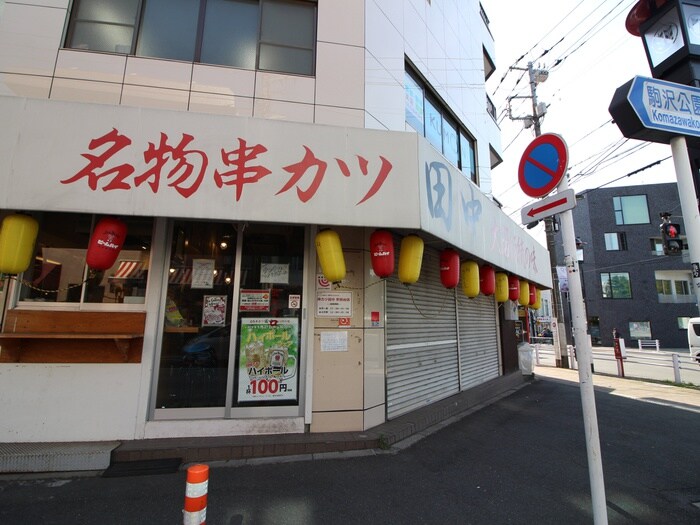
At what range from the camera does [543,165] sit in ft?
10.7

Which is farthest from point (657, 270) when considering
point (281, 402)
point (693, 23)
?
point (281, 402)

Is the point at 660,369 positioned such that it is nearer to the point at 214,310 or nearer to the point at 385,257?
the point at 385,257

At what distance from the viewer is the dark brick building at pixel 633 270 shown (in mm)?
27609

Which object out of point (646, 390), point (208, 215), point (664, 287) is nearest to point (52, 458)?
point (208, 215)

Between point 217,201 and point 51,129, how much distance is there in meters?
2.12

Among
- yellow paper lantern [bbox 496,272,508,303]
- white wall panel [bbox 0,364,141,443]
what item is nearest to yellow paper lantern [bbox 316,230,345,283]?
white wall panel [bbox 0,364,141,443]

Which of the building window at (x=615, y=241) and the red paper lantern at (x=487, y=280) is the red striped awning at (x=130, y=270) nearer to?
the red paper lantern at (x=487, y=280)

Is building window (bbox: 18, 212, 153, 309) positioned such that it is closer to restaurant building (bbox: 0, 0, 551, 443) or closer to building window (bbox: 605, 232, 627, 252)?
restaurant building (bbox: 0, 0, 551, 443)

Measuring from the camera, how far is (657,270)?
28203mm

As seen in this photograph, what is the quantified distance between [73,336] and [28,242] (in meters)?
1.28

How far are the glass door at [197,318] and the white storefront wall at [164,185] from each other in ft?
0.85

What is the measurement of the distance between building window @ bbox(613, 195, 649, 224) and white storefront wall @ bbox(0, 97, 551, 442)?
110 ft

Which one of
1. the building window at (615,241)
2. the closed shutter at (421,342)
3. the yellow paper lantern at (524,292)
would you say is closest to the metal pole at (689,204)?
the closed shutter at (421,342)

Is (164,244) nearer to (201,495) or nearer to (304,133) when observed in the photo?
(304,133)
